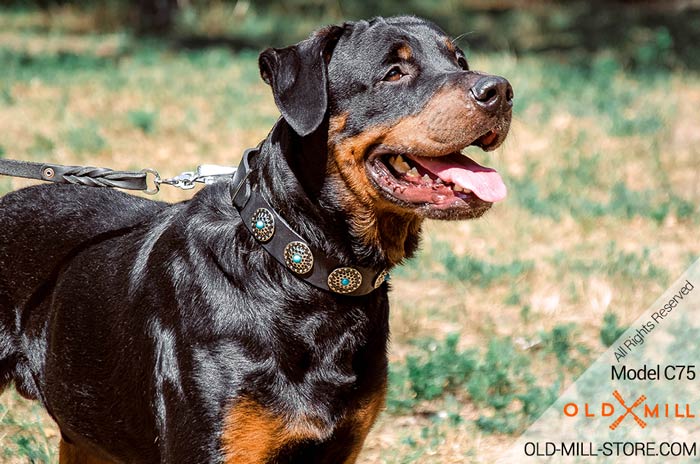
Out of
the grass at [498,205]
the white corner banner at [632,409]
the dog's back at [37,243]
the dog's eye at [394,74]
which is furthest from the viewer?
the grass at [498,205]

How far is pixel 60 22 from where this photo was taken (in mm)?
17891

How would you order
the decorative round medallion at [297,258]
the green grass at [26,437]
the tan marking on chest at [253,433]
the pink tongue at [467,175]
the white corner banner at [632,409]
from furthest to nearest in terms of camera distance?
the white corner banner at [632,409], the green grass at [26,437], the pink tongue at [467,175], the decorative round medallion at [297,258], the tan marking on chest at [253,433]

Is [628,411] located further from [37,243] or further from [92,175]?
[37,243]

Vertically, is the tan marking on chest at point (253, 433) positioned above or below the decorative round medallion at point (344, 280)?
below

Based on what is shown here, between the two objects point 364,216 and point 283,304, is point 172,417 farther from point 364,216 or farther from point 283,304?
point 364,216

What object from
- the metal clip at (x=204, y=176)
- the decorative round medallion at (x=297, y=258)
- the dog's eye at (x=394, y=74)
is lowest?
the decorative round medallion at (x=297, y=258)

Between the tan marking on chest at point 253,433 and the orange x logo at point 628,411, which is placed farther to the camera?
the orange x logo at point 628,411

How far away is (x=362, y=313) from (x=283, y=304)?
30 centimetres

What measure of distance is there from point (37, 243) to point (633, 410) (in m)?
2.96

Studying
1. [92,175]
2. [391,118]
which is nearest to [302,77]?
[391,118]

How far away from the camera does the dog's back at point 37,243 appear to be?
4004mm

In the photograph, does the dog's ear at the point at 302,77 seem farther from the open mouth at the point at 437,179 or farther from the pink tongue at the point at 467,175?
the pink tongue at the point at 467,175

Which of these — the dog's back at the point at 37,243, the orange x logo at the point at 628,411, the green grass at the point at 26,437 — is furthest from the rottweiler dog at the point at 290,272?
the orange x logo at the point at 628,411

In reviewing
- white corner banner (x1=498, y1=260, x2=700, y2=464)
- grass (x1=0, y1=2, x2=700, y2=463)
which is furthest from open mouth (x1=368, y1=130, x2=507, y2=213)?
white corner banner (x1=498, y1=260, x2=700, y2=464)
